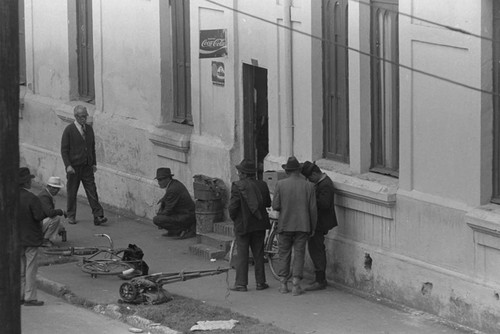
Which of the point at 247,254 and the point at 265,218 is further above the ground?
the point at 265,218

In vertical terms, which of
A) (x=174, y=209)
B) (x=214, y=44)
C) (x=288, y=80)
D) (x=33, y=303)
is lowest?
(x=33, y=303)

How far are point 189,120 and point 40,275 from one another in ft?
13.0

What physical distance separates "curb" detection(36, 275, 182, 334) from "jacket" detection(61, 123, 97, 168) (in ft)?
10.6

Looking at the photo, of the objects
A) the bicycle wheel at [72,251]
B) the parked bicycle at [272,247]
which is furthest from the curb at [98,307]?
A: the parked bicycle at [272,247]

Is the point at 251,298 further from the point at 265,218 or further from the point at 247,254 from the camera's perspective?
the point at 265,218

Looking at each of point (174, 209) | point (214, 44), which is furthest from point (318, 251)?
point (214, 44)

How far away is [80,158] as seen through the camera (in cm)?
1867

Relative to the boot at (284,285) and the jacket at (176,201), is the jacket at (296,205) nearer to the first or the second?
the boot at (284,285)

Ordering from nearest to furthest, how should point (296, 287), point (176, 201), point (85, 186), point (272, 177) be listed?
point (296, 287) → point (272, 177) → point (176, 201) → point (85, 186)

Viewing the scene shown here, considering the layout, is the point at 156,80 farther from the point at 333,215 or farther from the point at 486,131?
the point at 486,131

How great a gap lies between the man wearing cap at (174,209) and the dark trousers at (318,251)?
3.19 m

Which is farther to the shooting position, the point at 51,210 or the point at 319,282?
the point at 319,282

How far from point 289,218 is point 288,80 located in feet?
7.57

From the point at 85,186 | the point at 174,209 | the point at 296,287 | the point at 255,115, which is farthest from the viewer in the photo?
the point at 85,186
